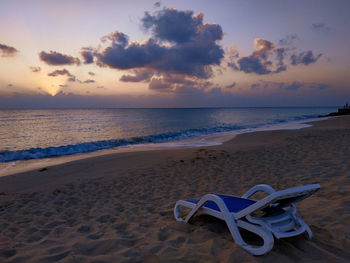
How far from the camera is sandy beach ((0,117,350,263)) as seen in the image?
9.07 ft

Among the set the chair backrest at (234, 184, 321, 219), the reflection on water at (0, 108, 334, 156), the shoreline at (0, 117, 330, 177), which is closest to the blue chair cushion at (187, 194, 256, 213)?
the chair backrest at (234, 184, 321, 219)

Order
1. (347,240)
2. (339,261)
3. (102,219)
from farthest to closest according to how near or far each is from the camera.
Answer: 1. (102,219)
2. (347,240)
3. (339,261)

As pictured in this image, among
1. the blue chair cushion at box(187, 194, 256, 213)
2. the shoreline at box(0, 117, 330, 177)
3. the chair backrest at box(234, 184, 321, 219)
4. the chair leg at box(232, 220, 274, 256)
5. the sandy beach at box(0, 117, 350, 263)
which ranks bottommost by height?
the shoreline at box(0, 117, 330, 177)

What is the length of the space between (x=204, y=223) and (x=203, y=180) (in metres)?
3.17

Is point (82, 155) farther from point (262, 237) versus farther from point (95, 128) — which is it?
point (95, 128)

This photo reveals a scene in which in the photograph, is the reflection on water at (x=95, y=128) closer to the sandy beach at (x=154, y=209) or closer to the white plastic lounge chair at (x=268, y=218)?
the sandy beach at (x=154, y=209)

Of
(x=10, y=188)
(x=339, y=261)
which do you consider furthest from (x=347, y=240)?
(x=10, y=188)

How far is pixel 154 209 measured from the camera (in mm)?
4660

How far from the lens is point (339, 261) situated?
2479mm

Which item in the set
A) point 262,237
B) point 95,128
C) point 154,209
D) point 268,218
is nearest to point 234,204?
point 268,218

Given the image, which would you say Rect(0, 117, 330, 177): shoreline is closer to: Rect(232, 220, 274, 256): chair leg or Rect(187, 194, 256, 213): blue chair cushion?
Rect(187, 194, 256, 213): blue chair cushion

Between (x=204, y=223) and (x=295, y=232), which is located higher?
(x=295, y=232)

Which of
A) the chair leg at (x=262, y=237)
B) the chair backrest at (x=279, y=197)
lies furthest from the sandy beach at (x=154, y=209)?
the chair backrest at (x=279, y=197)

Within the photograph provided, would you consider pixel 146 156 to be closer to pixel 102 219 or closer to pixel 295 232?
pixel 102 219
